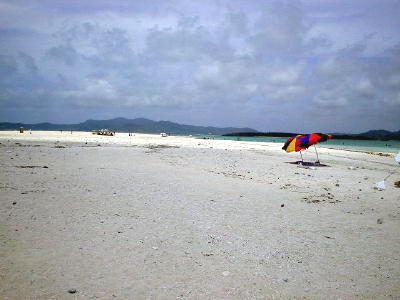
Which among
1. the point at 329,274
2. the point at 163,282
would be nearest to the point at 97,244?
the point at 163,282

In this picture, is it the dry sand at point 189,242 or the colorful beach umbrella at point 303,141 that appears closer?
the dry sand at point 189,242

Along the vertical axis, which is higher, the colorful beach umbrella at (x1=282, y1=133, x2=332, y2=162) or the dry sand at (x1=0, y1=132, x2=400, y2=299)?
the colorful beach umbrella at (x1=282, y1=133, x2=332, y2=162)

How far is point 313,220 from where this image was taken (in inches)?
282

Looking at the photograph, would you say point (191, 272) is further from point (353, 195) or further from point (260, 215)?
point (353, 195)

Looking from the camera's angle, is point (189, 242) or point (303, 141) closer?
point (189, 242)

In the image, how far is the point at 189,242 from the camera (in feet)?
17.8

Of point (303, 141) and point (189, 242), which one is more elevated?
point (303, 141)

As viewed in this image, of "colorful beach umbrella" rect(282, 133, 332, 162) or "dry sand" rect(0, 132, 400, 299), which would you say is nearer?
"dry sand" rect(0, 132, 400, 299)

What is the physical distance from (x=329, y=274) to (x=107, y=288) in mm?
3411

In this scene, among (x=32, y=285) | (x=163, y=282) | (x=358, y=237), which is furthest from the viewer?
(x=358, y=237)

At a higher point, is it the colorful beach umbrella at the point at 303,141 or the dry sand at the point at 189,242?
the colorful beach umbrella at the point at 303,141

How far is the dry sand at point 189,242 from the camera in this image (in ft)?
13.0

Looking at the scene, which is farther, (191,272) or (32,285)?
(191,272)

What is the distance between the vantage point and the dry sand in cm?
397
